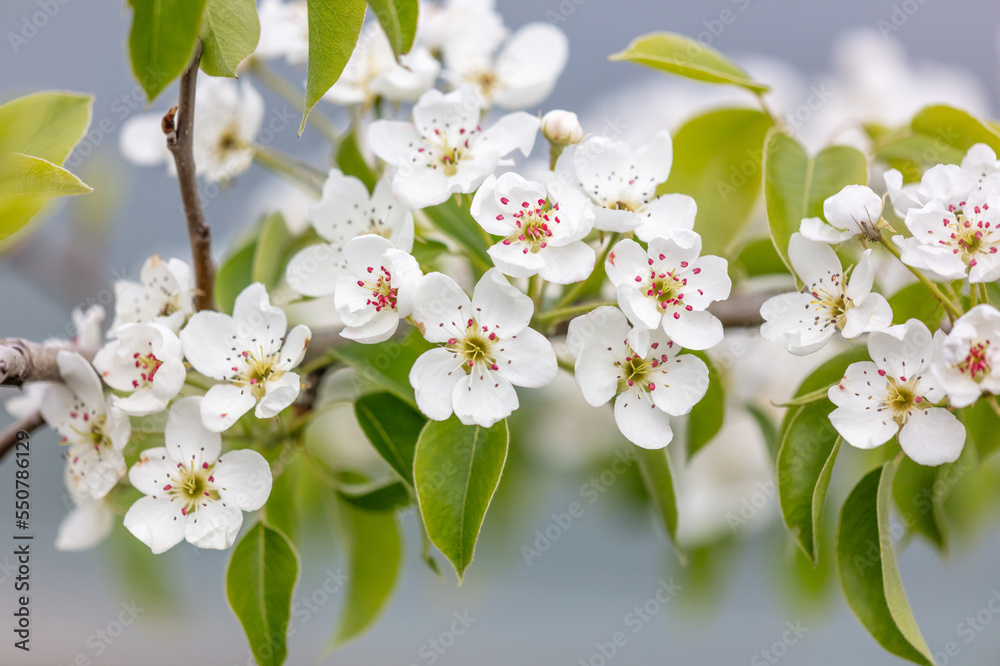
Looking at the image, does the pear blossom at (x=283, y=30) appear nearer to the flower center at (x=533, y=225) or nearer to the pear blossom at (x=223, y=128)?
the pear blossom at (x=223, y=128)

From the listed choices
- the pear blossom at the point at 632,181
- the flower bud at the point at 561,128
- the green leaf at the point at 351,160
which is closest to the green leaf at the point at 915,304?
the pear blossom at the point at 632,181

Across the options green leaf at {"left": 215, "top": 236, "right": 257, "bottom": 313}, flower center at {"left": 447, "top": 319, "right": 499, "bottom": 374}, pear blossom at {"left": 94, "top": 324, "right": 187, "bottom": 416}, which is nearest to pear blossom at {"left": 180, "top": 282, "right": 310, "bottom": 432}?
pear blossom at {"left": 94, "top": 324, "right": 187, "bottom": 416}

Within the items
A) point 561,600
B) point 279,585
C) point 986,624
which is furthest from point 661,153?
point 986,624

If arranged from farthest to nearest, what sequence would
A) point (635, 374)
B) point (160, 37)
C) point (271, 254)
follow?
point (271, 254)
point (635, 374)
point (160, 37)

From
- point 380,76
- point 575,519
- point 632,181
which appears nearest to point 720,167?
point 632,181

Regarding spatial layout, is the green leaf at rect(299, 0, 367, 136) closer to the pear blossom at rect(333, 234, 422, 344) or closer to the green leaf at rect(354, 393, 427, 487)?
the pear blossom at rect(333, 234, 422, 344)

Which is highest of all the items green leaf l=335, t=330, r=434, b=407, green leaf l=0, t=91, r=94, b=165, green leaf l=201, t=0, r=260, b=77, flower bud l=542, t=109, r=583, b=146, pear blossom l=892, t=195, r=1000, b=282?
green leaf l=201, t=0, r=260, b=77

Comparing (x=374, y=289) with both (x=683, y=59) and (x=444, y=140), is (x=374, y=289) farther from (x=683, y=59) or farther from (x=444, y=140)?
(x=683, y=59)
